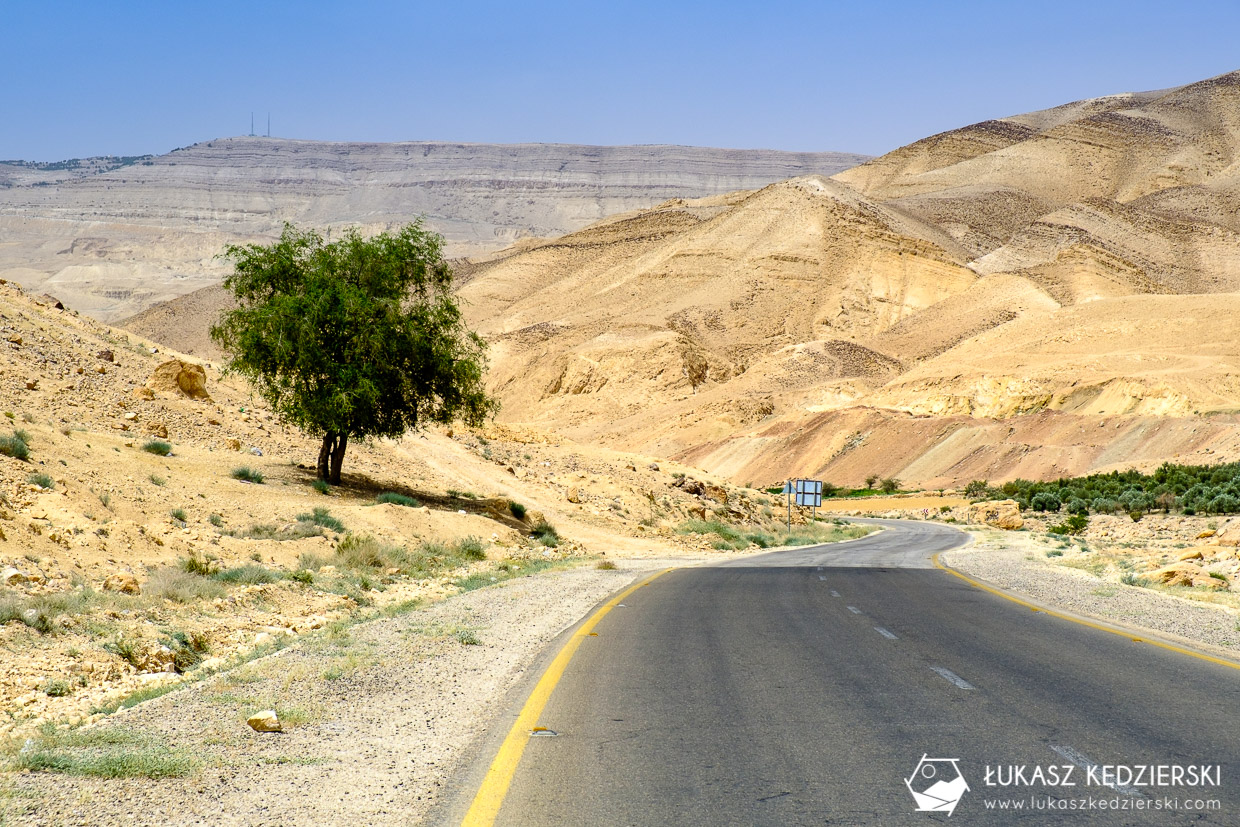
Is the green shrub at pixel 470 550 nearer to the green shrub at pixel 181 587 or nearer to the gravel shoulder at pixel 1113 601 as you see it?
the green shrub at pixel 181 587

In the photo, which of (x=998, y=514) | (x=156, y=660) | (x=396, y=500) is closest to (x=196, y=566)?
(x=156, y=660)

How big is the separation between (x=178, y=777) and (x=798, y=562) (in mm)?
21512

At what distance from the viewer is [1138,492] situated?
4581cm

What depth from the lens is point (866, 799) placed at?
5.46 m

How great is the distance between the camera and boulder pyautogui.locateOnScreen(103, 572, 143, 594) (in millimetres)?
13016

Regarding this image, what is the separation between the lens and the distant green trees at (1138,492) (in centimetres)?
4078

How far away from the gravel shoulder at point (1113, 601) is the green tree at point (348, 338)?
1381 cm

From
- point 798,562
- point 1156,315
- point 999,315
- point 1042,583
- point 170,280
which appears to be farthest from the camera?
point 170,280

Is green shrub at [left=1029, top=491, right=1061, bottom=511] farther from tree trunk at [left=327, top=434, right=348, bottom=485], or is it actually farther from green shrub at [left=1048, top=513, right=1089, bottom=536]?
tree trunk at [left=327, top=434, right=348, bottom=485]

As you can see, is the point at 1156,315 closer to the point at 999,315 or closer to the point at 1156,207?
the point at 999,315

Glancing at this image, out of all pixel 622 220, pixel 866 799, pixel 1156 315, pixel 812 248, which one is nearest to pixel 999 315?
pixel 1156 315

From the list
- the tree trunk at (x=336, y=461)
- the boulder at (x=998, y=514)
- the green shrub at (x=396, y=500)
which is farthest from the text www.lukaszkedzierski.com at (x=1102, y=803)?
the boulder at (x=998, y=514)

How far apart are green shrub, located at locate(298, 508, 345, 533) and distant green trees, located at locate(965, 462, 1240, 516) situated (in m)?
32.2

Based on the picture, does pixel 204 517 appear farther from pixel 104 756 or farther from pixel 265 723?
pixel 104 756
